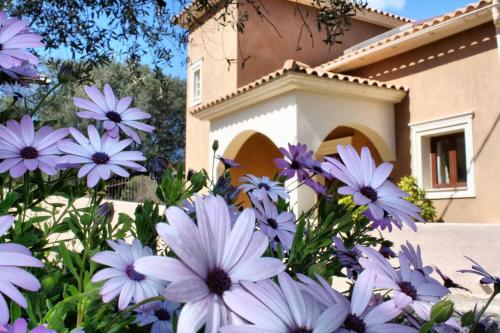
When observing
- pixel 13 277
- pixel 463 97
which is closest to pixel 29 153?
pixel 13 277

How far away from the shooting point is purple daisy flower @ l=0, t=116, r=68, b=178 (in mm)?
843

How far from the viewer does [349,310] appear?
0.55m

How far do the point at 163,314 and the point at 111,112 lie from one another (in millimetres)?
477

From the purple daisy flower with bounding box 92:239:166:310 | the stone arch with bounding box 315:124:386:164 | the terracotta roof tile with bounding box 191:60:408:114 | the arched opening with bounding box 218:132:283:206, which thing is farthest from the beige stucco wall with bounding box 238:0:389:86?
the purple daisy flower with bounding box 92:239:166:310

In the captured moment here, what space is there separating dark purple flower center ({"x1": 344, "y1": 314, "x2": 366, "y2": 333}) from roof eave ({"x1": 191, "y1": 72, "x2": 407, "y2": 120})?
770 centimetres

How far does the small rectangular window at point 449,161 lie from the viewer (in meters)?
8.40

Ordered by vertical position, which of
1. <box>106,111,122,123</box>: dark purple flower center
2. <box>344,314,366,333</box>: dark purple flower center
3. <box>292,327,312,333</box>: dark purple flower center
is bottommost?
<box>344,314,366,333</box>: dark purple flower center

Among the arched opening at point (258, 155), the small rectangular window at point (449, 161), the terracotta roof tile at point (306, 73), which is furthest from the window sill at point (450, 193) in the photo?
the arched opening at point (258, 155)

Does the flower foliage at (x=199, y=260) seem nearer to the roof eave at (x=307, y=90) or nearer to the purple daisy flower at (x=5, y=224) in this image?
the purple daisy flower at (x=5, y=224)

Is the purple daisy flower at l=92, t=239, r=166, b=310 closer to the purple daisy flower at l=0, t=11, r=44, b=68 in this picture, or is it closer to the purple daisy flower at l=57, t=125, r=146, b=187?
the purple daisy flower at l=57, t=125, r=146, b=187

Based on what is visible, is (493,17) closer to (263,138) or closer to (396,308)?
(263,138)

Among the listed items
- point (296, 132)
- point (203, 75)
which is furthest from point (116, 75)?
point (296, 132)

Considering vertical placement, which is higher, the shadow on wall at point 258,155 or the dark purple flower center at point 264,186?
the shadow on wall at point 258,155

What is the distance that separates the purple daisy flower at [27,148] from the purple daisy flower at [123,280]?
25 cm
